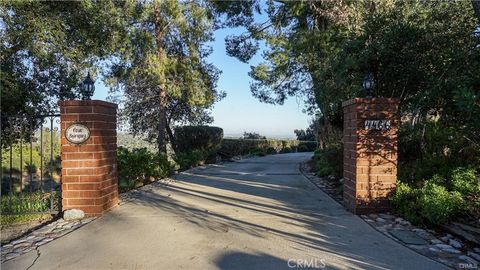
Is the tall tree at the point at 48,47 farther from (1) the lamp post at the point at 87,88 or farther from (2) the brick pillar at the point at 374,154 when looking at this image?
(2) the brick pillar at the point at 374,154

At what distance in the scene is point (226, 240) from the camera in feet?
14.5

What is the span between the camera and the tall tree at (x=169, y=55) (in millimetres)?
12672

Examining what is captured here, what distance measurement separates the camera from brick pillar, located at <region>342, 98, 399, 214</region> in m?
5.75

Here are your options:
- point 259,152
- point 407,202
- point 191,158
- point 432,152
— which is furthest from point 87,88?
point 259,152

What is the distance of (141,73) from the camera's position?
43.9 ft

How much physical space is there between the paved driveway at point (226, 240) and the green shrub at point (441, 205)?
26.4 inches

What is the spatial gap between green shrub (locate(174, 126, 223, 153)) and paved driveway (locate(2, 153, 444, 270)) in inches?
367

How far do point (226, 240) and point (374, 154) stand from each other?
266 centimetres

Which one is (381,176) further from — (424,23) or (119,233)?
(119,233)

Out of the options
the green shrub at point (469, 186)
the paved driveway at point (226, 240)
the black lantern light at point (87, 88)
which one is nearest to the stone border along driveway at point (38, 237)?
the paved driveway at point (226, 240)

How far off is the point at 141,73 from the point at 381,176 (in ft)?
31.9

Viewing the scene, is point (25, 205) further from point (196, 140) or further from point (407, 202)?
point (196, 140)

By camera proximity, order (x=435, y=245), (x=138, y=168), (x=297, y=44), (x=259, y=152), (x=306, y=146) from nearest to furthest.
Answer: (x=435, y=245) → (x=138, y=168) → (x=297, y=44) → (x=259, y=152) → (x=306, y=146)

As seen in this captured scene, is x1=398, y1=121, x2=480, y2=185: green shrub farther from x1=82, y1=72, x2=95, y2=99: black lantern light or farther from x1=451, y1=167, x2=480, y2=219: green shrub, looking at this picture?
x1=82, y1=72, x2=95, y2=99: black lantern light
